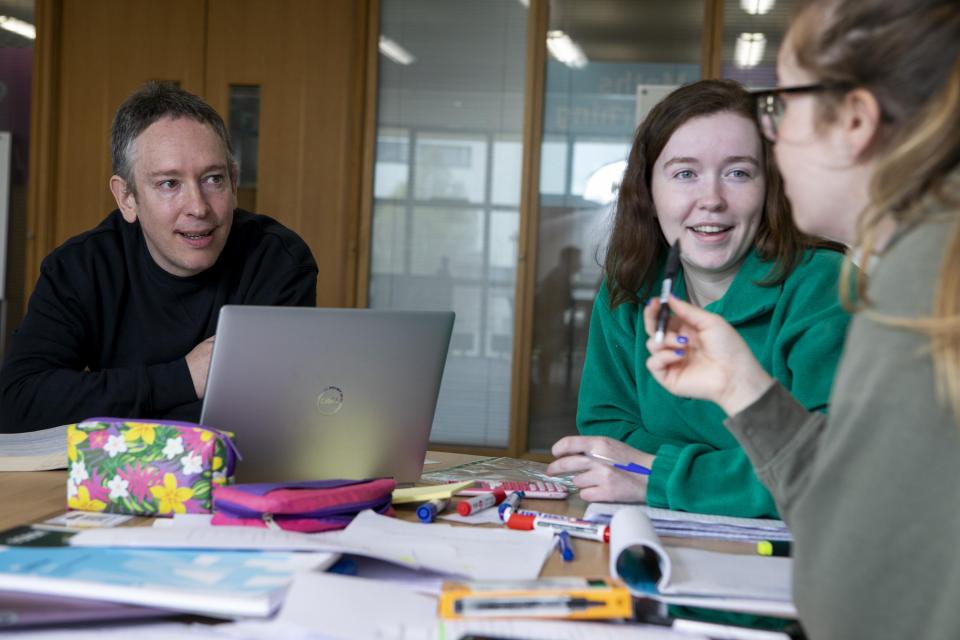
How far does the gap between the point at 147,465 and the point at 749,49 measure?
373 cm

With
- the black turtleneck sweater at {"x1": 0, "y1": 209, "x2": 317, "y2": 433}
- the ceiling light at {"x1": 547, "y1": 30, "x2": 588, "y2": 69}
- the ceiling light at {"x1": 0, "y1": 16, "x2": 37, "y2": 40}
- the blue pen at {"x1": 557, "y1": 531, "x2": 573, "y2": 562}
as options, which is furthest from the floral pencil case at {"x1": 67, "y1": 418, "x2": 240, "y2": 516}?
the ceiling light at {"x1": 0, "y1": 16, "x2": 37, "y2": 40}

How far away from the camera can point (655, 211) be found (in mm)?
1773

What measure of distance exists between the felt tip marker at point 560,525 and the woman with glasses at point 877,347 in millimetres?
293

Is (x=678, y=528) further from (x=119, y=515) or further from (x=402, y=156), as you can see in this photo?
(x=402, y=156)

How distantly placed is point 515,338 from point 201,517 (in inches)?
132

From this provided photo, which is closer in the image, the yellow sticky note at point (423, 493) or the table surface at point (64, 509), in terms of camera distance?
the table surface at point (64, 509)

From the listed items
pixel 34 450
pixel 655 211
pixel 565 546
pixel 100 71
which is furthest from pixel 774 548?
pixel 100 71

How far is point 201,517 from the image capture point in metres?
1.13

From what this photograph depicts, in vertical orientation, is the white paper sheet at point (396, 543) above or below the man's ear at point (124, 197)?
below

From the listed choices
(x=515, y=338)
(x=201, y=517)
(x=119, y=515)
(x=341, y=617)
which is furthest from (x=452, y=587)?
(x=515, y=338)

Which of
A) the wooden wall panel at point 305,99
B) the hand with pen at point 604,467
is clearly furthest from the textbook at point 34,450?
the wooden wall panel at point 305,99

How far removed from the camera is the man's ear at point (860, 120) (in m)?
0.85

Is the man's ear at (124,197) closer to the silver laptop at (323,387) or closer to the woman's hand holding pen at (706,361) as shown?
the silver laptop at (323,387)

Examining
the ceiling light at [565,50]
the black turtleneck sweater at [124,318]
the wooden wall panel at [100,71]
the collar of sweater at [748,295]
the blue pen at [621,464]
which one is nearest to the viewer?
the blue pen at [621,464]
